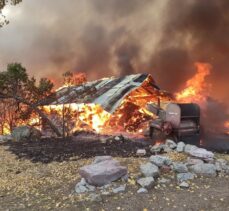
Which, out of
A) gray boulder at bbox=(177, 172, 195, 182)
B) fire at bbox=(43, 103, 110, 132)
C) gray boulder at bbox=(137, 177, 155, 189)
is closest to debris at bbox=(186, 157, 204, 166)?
gray boulder at bbox=(177, 172, 195, 182)

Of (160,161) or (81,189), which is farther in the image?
(160,161)

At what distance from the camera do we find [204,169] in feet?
34.7

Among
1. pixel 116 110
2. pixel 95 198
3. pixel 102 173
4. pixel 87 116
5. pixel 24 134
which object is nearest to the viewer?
pixel 95 198

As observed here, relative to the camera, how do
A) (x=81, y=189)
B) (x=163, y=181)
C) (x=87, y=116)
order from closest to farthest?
(x=81, y=189) < (x=163, y=181) < (x=87, y=116)

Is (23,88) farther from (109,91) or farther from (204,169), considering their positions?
(204,169)

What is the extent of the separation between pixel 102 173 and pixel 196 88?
75.6 ft

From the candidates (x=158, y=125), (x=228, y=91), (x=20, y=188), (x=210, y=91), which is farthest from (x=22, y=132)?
(x=228, y=91)

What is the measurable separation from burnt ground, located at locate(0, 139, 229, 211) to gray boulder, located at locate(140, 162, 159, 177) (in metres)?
0.28

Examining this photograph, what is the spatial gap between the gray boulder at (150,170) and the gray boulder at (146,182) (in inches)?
11.4

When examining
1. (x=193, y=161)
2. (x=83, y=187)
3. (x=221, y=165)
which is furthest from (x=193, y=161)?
(x=83, y=187)

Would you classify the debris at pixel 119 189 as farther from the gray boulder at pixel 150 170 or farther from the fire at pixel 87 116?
the fire at pixel 87 116

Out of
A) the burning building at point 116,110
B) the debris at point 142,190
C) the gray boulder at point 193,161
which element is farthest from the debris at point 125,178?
the burning building at point 116,110

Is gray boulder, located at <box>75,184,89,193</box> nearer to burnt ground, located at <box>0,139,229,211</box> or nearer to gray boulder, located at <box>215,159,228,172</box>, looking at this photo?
burnt ground, located at <box>0,139,229,211</box>

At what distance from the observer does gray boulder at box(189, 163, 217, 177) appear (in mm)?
10500
